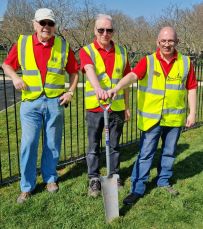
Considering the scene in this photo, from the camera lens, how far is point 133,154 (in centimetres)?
525

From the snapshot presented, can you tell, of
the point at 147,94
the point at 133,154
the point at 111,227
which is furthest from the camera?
the point at 133,154

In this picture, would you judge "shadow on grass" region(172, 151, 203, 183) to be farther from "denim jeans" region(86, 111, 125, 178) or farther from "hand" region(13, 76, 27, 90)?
"hand" region(13, 76, 27, 90)

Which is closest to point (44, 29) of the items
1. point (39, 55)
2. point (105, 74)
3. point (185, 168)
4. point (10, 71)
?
point (39, 55)

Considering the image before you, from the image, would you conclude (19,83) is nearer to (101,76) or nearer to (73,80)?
(73,80)

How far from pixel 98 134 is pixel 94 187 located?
0.65 m

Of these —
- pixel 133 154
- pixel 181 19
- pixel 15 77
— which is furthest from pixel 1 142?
pixel 181 19

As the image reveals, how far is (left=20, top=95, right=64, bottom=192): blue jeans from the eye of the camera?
11.4 feet

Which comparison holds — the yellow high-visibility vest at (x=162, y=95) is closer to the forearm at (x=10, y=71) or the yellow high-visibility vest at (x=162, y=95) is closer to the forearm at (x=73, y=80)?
the forearm at (x=73, y=80)

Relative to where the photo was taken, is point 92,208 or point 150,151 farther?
point 150,151

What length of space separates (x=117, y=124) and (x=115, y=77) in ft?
1.80

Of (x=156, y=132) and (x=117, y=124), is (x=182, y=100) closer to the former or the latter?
(x=156, y=132)

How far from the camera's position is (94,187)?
3844mm

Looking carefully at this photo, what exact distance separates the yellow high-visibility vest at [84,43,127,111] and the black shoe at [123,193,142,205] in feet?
3.31

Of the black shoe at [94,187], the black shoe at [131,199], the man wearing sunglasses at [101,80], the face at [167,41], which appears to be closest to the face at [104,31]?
the man wearing sunglasses at [101,80]
